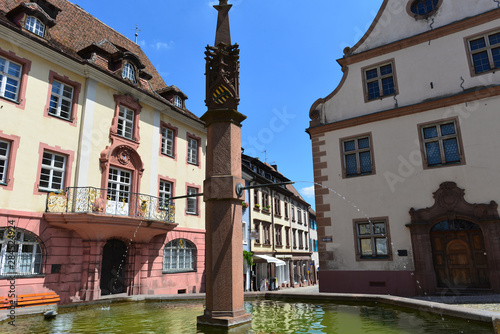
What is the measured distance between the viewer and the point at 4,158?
43.5 ft

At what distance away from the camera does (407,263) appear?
13469 millimetres

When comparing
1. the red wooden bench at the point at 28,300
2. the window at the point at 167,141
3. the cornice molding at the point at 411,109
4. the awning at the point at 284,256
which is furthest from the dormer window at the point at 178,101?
the awning at the point at 284,256

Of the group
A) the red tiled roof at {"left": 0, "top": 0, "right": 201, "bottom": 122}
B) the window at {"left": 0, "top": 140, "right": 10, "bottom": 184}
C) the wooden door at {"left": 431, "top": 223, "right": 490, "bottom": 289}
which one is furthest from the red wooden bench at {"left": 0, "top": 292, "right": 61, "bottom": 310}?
the wooden door at {"left": 431, "top": 223, "right": 490, "bottom": 289}

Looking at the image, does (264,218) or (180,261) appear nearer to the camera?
(180,261)

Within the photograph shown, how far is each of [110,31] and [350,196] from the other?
1884cm

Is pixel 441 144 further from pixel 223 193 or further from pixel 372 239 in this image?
pixel 223 193

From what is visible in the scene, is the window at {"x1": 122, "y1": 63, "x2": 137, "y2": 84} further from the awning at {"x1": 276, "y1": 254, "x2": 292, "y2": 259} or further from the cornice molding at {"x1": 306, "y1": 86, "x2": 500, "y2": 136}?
the awning at {"x1": 276, "y1": 254, "x2": 292, "y2": 259}

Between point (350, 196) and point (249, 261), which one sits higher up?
point (350, 196)

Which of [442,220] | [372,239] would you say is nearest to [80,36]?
[372,239]

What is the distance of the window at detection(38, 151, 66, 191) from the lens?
14.5m

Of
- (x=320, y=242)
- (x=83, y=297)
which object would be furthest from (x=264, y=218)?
(x=83, y=297)

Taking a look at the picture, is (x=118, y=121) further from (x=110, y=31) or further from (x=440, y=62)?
(x=440, y=62)

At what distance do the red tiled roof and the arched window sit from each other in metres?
7.78

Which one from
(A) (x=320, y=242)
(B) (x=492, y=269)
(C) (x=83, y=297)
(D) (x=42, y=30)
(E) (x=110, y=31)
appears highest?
(E) (x=110, y=31)
